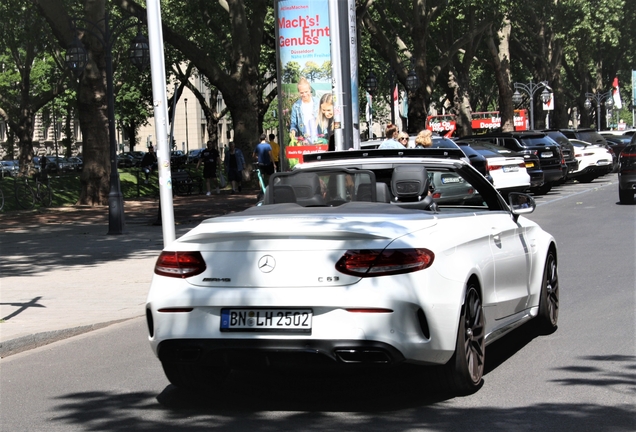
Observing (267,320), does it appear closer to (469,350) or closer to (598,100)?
(469,350)

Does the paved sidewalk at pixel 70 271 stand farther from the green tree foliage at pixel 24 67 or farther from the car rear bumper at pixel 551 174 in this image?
the green tree foliage at pixel 24 67

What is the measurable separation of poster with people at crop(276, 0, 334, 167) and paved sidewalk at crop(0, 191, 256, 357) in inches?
126

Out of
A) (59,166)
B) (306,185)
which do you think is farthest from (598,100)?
(306,185)

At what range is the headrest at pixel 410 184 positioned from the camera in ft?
23.6

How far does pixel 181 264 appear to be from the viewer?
242 inches

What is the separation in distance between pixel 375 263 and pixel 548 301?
3.05 m

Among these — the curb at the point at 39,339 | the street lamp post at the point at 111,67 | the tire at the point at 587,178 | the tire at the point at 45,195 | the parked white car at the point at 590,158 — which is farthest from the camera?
the tire at the point at 587,178

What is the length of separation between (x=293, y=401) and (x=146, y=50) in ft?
59.1

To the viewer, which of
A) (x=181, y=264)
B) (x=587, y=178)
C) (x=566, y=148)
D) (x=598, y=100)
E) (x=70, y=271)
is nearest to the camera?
(x=181, y=264)

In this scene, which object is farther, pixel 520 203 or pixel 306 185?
pixel 520 203

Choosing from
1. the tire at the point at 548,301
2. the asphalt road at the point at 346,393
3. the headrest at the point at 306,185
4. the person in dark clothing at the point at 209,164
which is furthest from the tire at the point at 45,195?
the headrest at the point at 306,185

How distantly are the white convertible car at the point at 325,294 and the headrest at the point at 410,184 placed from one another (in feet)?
1.33

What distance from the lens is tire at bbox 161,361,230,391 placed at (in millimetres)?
6582

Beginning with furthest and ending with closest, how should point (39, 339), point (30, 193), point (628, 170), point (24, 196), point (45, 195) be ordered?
1. point (45, 195)
2. point (30, 193)
3. point (24, 196)
4. point (628, 170)
5. point (39, 339)
